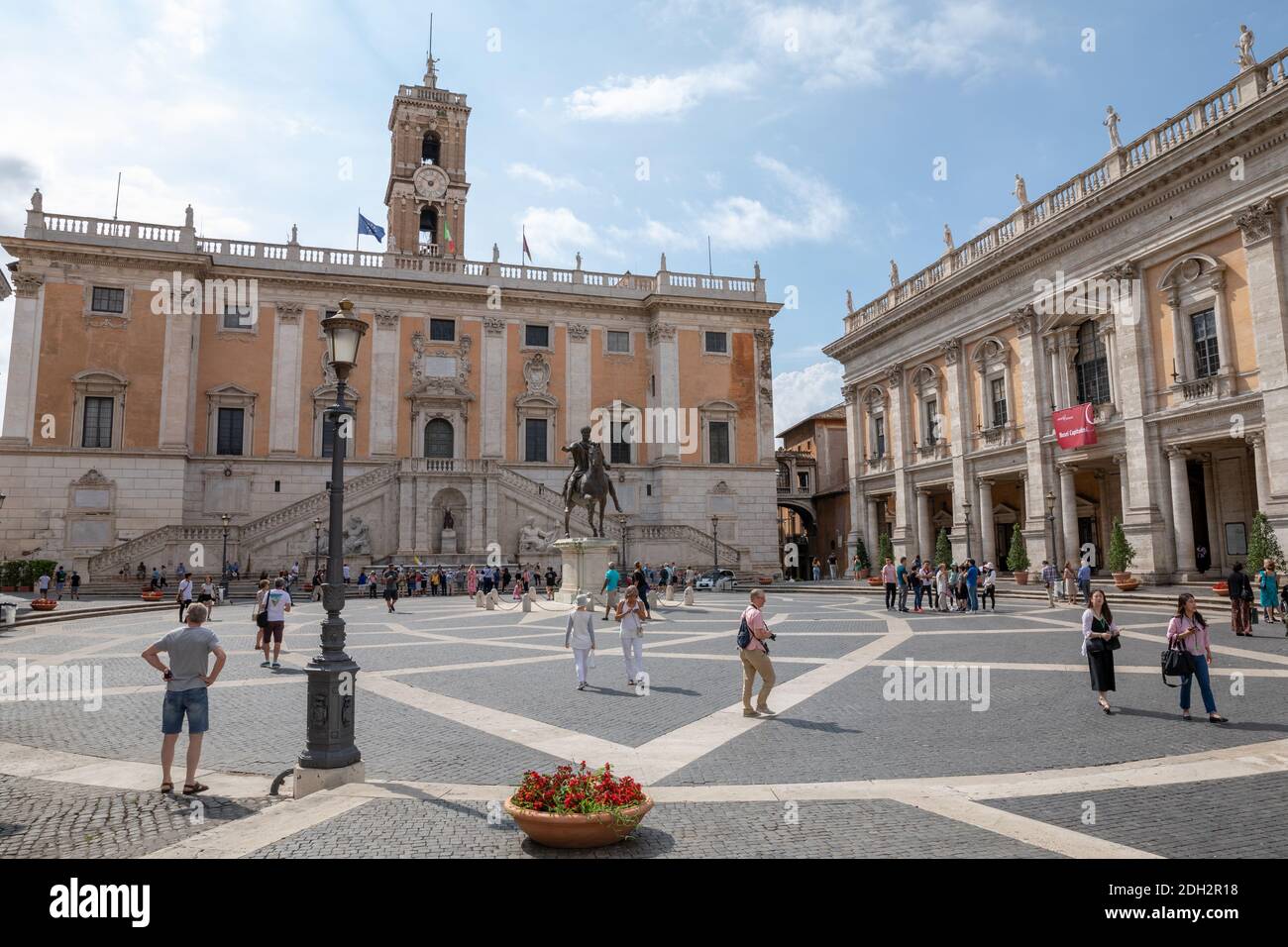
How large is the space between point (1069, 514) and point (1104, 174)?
13.2 meters

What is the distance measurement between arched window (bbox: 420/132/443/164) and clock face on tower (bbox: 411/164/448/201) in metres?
2.17

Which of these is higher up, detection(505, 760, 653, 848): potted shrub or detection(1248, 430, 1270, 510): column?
detection(1248, 430, 1270, 510): column

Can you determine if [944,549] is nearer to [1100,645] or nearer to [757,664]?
[1100,645]

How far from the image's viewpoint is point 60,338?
38344 mm

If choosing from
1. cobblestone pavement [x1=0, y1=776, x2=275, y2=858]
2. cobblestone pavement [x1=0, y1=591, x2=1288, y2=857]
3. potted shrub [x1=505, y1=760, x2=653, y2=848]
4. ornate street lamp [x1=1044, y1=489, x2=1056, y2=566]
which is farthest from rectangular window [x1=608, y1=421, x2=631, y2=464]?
potted shrub [x1=505, y1=760, x2=653, y2=848]

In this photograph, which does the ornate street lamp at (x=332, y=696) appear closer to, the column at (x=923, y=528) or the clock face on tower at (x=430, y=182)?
the column at (x=923, y=528)

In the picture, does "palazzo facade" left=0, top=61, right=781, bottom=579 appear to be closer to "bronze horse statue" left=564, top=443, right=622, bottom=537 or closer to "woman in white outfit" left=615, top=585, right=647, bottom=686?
"bronze horse statue" left=564, top=443, right=622, bottom=537

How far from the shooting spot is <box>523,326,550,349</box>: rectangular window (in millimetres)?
46250

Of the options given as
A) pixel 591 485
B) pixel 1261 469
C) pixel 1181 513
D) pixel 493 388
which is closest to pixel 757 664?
pixel 591 485
